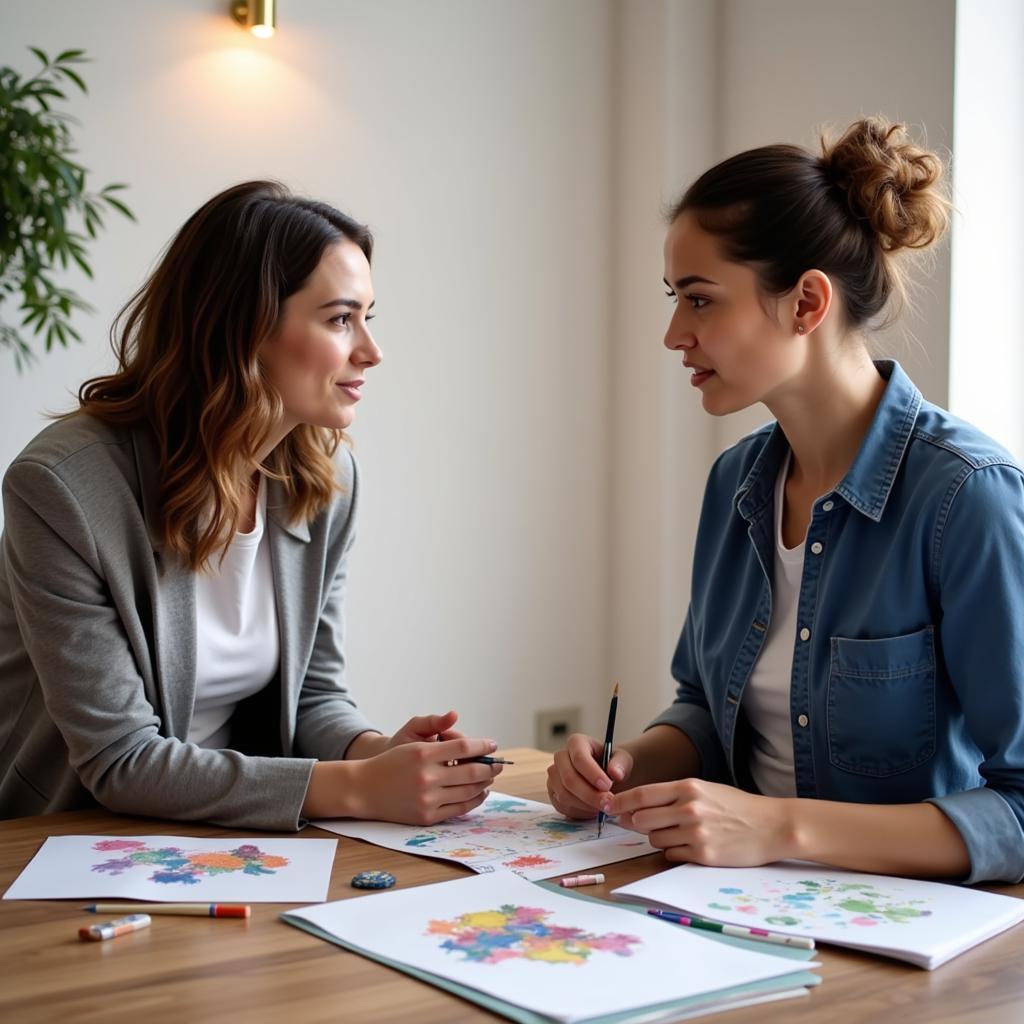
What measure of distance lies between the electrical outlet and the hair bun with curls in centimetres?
220

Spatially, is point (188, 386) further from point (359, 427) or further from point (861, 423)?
point (359, 427)

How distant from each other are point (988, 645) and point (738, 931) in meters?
0.44

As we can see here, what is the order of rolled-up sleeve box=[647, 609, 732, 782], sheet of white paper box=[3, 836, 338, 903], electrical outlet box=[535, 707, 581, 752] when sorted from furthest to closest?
1. electrical outlet box=[535, 707, 581, 752]
2. rolled-up sleeve box=[647, 609, 732, 782]
3. sheet of white paper box=[3, 836, 338, 903]

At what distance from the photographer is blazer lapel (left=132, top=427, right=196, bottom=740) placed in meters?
1.60

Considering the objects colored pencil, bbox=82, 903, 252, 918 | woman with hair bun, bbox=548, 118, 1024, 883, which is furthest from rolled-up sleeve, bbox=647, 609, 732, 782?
colored pencil, bbox=82, 903, 252, 918

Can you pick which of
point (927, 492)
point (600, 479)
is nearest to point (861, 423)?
point (927, 492)

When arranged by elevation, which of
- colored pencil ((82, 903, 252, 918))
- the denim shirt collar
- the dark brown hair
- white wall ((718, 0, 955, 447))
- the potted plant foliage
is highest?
white wall ((718, 0, 955, 447))

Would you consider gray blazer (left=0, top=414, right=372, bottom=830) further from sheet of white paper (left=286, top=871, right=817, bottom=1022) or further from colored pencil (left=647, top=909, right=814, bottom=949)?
colored pencil (left=647, top=909, right=814, bottom=949)

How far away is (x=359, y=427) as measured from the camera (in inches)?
126

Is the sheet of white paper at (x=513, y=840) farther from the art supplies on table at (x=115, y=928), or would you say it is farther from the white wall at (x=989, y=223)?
the white wall at (x=989, y=223)

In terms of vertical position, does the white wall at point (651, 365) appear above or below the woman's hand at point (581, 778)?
above

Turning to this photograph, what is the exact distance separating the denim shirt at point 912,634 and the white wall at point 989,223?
4.16 ft

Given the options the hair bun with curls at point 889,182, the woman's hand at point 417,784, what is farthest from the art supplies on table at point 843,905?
the hair bun with curls at point 889,182

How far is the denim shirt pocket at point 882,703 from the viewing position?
141 cm
